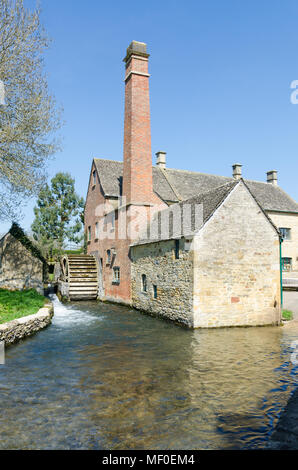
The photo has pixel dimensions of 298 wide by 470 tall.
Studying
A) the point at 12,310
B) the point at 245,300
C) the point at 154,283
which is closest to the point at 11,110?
the point at 12,310

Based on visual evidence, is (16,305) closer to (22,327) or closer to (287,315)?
(22,327)

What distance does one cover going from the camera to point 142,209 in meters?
17.4

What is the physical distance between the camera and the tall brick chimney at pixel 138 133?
681 inches

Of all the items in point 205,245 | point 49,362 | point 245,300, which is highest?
point 205,245

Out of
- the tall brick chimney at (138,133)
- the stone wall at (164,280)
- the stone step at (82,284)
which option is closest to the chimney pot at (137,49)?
the tall brick chimney at (138,133)

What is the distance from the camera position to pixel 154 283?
565 inches

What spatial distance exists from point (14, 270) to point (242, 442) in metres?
15.1

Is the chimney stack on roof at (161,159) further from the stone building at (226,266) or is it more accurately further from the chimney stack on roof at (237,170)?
the stone building at (226,266)

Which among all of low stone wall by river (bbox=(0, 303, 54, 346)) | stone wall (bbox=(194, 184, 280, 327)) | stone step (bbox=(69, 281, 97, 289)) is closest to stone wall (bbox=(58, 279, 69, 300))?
stone step (bbox=(69, 281, 97, 289))

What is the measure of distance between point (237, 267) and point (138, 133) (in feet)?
30.3

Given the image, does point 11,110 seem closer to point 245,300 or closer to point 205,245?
point 205,245

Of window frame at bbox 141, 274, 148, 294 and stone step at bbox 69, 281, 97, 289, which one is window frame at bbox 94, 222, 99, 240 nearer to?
stone step at bbox 69, 281, 97, 289

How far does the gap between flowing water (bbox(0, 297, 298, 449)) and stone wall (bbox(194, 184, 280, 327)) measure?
1.08 meters
